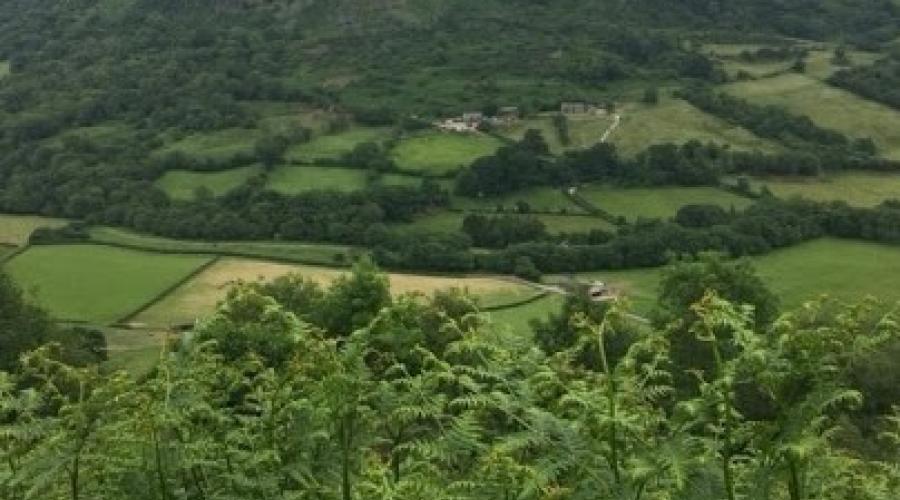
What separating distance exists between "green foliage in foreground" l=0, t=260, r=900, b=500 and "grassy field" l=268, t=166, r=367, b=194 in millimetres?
84714

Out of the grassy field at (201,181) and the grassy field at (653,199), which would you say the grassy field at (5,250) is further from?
the grassy field at (653,199)

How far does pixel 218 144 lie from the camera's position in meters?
114

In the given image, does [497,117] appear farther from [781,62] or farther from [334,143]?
[781,62]

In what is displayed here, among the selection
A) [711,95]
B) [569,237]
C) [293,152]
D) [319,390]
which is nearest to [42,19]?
[293,152]

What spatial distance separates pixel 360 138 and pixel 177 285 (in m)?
44.0

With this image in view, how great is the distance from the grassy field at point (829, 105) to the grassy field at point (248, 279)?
162 feet

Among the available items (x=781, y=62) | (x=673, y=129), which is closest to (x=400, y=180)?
(x=673, y=129)

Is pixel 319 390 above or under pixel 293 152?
above

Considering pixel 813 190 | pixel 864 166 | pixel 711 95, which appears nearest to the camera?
pixel 813 190

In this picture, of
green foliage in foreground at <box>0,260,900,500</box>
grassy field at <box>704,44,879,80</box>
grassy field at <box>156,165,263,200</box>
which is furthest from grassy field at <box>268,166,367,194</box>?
green foliage in foreground at <box>0,260,900,500</box>

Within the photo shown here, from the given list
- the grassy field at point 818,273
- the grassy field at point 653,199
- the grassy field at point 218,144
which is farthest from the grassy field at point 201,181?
the grassy field at point 818,273

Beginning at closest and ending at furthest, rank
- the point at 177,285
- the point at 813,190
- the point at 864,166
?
1. the point at 177,285
2. the point at 813,190
3. the point at 864,166

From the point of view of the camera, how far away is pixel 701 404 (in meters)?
9.31

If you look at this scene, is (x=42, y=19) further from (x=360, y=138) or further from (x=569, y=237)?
(x=569, y=237)
